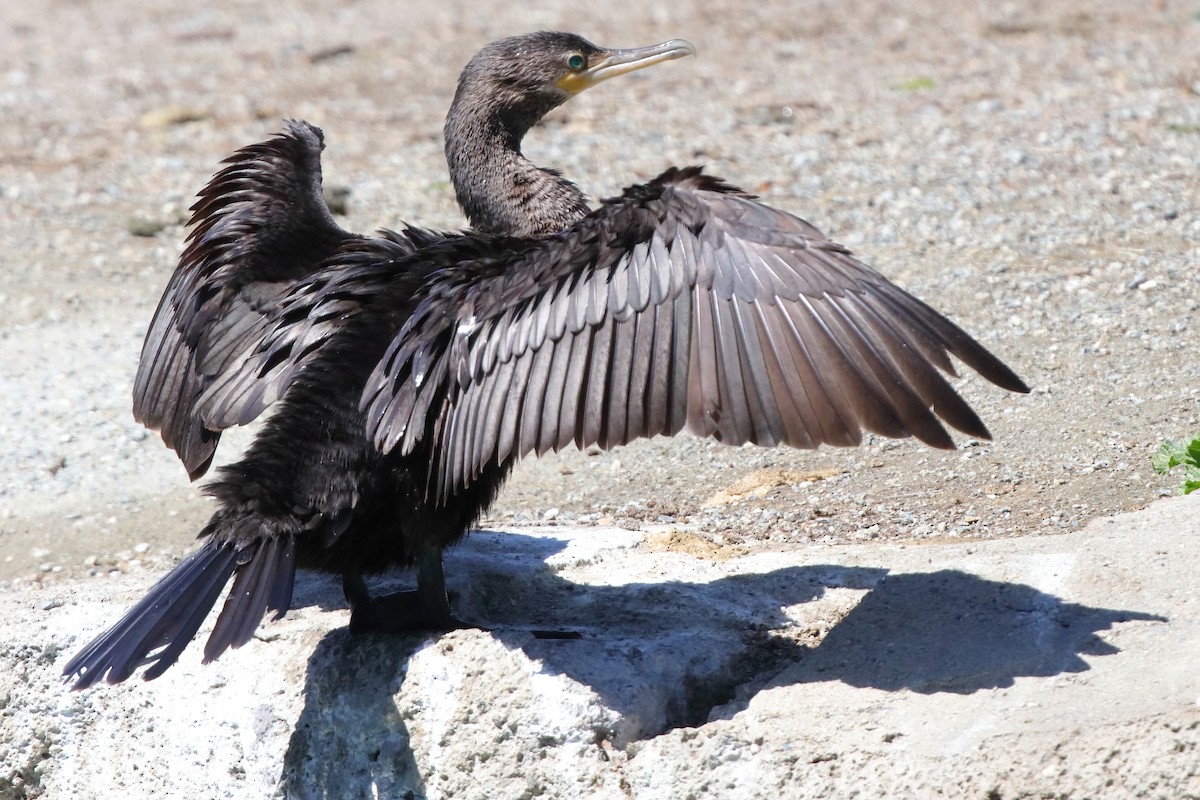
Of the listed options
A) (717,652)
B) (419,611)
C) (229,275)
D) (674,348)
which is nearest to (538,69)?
(229,275)

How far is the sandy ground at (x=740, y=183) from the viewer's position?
18.5ft

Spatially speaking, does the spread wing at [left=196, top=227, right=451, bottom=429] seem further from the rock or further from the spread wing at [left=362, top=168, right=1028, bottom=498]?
the rock

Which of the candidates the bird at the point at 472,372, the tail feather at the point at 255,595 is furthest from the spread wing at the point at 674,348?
the tail feather at the point at 255,595

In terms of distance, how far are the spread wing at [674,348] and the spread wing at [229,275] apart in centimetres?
76

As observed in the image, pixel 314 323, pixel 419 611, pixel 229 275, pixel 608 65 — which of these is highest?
pixel 608 65

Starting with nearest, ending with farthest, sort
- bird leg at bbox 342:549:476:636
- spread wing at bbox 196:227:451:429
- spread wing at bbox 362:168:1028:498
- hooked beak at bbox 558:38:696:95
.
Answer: spread wing at bbox 362:168:1028:498 → bird leg at bbox 342:549:476:636 → spread wing at bbox 196:227:451:429 → hooked beak at bbox 558:38:696:95

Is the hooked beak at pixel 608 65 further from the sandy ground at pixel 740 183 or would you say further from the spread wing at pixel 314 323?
the sandy ground at pixel 740 183

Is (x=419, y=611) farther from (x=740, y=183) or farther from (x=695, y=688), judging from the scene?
(x=740, y=183)

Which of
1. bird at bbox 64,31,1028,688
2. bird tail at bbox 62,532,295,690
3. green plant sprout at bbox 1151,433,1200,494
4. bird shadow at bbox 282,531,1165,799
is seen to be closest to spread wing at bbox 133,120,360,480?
bird at bbox 64,31,1028,688

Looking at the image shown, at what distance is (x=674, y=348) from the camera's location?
3783 millimetres

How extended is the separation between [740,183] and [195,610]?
6276 millimetres

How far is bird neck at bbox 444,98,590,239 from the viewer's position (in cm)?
497

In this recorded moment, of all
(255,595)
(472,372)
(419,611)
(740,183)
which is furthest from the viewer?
(740,183)

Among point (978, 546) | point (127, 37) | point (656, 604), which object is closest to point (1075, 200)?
point (978, 546)
